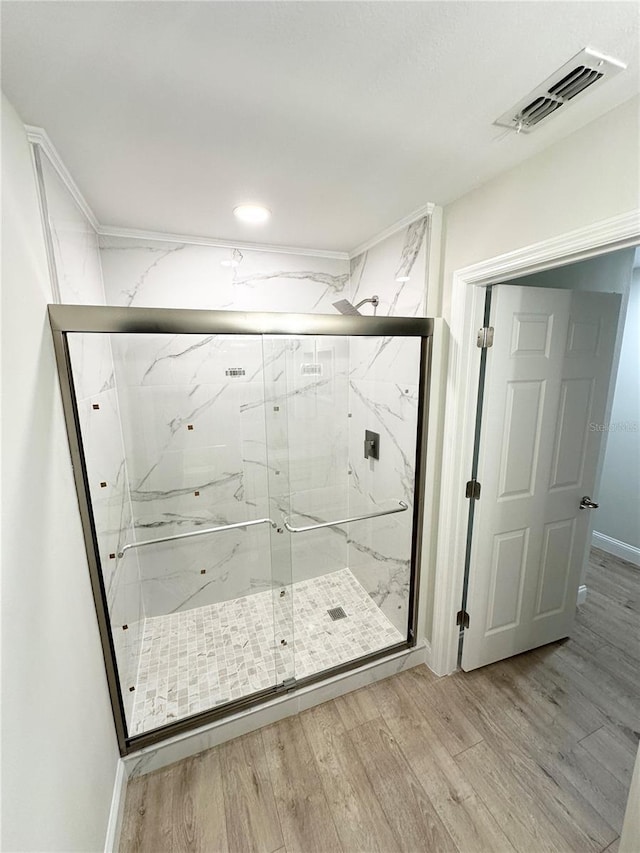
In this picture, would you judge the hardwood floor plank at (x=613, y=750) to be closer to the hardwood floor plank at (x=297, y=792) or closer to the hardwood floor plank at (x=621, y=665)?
the hardwood floor plank at (x=621, y=665)

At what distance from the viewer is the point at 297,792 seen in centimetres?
143

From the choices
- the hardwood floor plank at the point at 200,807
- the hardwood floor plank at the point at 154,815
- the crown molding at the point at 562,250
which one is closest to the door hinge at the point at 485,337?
Result: the crown molding at the point at 562,250

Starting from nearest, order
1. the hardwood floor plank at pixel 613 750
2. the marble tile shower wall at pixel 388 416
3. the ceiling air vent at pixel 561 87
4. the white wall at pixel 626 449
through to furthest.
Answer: the ceiling air vent at pixel 561 87
the hardwood floor plank at pixel 613 750
the marble tile shower wall at pixel 388 416
the white wall at pixel 626 449

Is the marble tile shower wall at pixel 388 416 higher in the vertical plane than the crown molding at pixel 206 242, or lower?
lower

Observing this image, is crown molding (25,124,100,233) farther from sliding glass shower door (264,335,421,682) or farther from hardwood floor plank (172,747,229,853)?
hardwood floor plank (172,747,229,853)

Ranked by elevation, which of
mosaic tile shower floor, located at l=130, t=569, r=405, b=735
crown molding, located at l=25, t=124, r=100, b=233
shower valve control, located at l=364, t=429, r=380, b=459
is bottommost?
mosaic tile shower floor, located at l=130, t=569, r=405, b=735

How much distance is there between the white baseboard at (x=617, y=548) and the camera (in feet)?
9.70

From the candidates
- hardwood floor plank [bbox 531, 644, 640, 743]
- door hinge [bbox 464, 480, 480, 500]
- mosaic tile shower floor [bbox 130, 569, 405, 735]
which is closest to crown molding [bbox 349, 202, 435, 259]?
door hinge [bbox 464, 480, 480, 500]

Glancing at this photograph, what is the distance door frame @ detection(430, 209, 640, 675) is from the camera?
117 cm

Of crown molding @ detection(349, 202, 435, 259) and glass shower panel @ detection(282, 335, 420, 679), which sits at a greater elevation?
crown molding @ detection(349, 202, 435, 259)

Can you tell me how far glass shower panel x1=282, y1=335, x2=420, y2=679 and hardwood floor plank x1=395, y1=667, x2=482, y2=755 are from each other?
0.65ft

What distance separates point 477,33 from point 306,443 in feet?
6.76

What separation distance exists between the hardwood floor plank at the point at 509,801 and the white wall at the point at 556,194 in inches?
85.2

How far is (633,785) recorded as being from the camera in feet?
3.17
